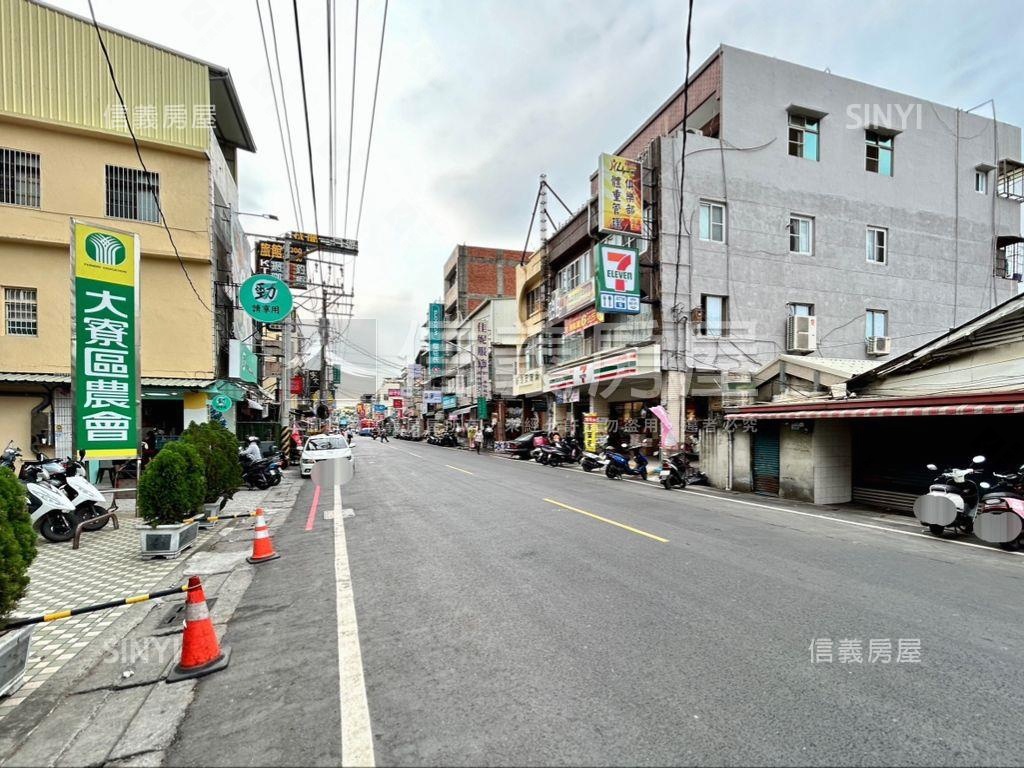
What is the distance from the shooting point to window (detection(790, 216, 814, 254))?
21.6 m

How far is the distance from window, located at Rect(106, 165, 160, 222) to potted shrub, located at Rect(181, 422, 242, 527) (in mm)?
10274

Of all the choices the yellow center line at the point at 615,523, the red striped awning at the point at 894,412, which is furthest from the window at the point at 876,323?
the yellow center line at the point at 615,523

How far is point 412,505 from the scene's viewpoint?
36.1 feet

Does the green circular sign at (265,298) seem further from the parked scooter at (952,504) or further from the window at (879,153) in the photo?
the window at (879,153)

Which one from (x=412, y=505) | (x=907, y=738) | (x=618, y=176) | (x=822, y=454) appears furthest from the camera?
(x=618, y=176)

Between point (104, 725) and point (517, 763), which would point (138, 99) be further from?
point (517, 763)

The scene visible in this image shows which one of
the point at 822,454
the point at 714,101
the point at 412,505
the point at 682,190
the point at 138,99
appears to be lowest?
the point at 412,505

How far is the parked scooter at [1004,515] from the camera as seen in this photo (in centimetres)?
719

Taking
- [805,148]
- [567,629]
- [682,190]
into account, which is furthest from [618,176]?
[567,629]

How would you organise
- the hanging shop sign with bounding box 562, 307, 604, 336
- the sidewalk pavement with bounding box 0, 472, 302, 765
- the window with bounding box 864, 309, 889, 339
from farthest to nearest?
the hanging shop sign with bounding box 562, 307, 604, 336 → the window with bounding box 864, 309, 889, 339 → the sidewalk pavement with bounding box 0, 472, 302, 765

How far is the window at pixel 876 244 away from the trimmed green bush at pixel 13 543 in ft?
91.1

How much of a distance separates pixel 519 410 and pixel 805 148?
24.8 m

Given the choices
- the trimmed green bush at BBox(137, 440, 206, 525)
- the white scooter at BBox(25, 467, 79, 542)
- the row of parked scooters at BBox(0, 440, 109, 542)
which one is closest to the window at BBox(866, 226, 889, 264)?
the trimmed green bush at BBox(137, 440, 206, 525)

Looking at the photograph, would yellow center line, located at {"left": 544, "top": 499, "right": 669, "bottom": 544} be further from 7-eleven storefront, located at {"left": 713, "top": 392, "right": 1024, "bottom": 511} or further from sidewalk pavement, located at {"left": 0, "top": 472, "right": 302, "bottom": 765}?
sidewalk pavement, located at {"left": 0, "top": 472, "right": 302, "bottom": 765}
